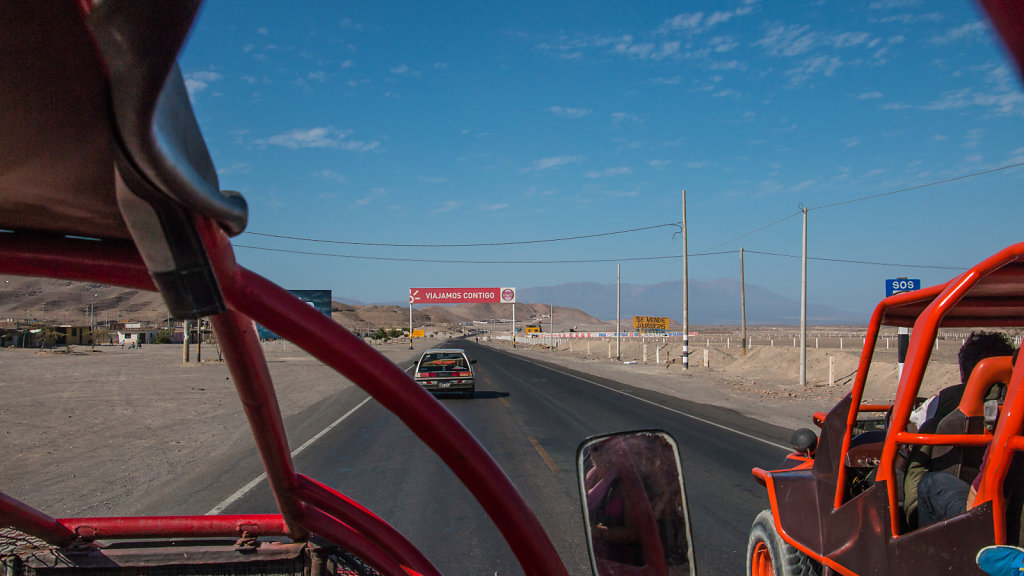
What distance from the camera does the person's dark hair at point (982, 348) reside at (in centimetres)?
363

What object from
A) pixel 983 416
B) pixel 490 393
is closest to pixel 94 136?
pixel 983 416

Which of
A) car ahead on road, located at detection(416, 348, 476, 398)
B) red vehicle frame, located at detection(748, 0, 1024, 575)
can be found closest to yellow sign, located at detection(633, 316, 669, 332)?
car ahead on road, located at detection(416, 348, 476, 398)

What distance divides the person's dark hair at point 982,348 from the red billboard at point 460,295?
84.0m

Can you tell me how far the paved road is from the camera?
6.05 metres

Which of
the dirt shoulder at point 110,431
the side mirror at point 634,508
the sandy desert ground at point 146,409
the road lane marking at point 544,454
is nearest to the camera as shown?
the side mirror at point 634,508

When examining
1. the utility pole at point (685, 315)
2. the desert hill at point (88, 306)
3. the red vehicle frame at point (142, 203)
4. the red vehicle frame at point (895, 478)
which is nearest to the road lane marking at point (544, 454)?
the desert hill at point (88, 306)

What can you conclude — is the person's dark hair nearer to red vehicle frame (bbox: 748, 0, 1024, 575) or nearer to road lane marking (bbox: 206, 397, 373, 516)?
red vehicle frame (bbox: 748, 0, 1024, 575)

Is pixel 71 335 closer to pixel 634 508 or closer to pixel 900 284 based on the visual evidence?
pixel 900 284

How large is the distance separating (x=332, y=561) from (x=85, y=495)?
677cm

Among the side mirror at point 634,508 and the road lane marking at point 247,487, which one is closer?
the side mirror at point 634,508

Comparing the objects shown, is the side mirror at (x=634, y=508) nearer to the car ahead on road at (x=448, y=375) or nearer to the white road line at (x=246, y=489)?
the white road line at (x=246, y=489)

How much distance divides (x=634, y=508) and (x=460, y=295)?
8928cm

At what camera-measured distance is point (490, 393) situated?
20969mm

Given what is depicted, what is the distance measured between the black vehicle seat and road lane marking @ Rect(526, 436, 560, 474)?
6.20m
